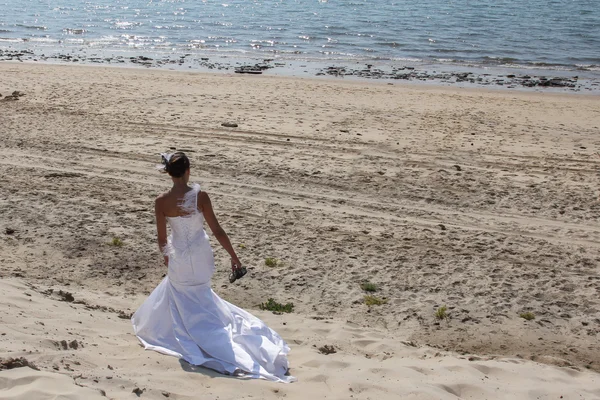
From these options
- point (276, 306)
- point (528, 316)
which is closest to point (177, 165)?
point (276, 306)

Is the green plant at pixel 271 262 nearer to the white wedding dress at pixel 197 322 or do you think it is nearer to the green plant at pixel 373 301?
the green plant at pixel 373 301

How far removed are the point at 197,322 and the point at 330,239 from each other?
3598mm

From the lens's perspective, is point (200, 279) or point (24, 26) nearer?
point (200, 279)

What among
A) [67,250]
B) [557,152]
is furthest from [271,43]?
[67,250]

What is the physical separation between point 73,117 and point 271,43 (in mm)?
17681

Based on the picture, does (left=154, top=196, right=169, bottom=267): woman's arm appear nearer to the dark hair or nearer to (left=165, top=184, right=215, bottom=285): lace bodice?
(left=165, top=184, right=215, bottom=285): lace bodice

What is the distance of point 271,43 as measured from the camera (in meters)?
31.5

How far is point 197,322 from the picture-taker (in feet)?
19.0

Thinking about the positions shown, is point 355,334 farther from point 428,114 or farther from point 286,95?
point 286,95

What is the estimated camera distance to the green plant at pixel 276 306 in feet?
23.9

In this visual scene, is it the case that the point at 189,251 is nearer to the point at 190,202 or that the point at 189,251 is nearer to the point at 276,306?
the point at 190,202

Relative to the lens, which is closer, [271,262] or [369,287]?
[369,287]

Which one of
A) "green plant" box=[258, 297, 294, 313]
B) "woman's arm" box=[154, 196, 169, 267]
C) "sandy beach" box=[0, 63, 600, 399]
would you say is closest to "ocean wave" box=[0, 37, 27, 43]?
"sandy beach" box=[0, 63, 600, 399]

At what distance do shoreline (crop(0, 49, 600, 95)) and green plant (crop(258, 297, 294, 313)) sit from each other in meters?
15.7
